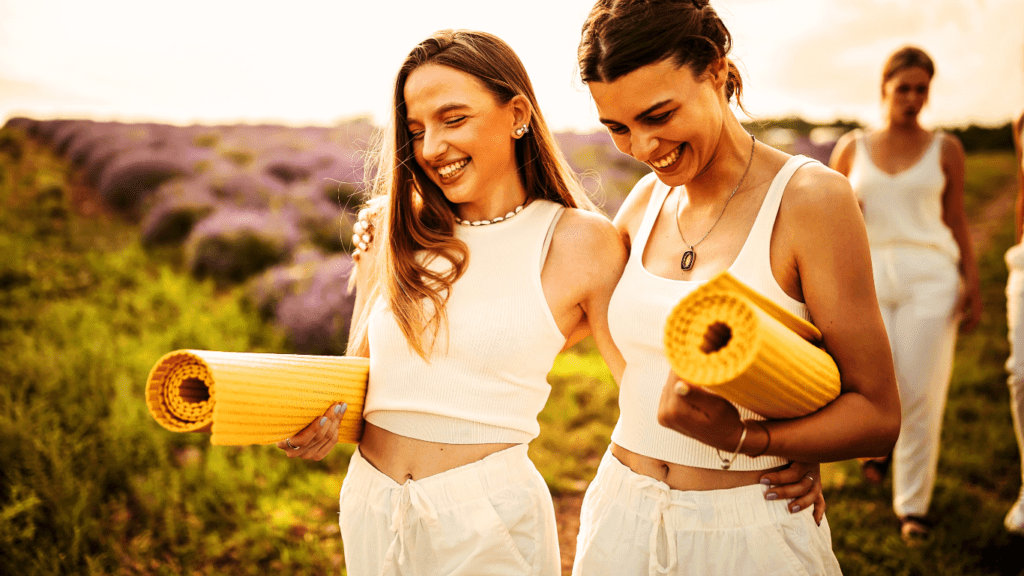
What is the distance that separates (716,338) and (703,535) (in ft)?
2.09

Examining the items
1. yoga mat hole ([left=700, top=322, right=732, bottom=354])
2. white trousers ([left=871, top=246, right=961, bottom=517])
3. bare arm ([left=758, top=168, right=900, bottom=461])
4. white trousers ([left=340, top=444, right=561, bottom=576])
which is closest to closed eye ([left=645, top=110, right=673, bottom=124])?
bare arm ([left=758, top=168, right=900, bottom=461])

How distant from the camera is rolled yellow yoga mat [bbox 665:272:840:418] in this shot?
924 mm

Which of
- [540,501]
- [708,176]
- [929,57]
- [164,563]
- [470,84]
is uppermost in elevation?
[929,57]

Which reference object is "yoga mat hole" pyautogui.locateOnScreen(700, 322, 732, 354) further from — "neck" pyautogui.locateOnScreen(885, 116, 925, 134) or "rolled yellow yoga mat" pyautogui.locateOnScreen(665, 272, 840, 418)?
"neck" pyautogui.locateOnScreen(885, 116, 925, 134)

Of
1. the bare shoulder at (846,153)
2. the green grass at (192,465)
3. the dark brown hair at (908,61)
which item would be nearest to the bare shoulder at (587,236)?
the green grass at (192,465)

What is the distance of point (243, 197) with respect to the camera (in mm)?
8633

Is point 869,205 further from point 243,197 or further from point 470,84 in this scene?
point 243,197

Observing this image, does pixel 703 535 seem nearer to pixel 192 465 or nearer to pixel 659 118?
pixel 659 118

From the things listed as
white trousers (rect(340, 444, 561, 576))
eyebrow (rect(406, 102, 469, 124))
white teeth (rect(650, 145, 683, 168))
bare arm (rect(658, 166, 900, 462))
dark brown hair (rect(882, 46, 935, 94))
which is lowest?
white trousers (rect(340, 444, 561, 576))

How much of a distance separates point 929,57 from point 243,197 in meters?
8.04

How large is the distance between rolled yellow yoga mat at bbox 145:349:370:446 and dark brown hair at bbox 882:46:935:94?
3314 millimetres

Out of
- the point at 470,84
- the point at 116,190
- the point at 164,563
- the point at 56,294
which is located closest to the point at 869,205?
the point at 470,84

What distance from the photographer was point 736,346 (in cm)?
93

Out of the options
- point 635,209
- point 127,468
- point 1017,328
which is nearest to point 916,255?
point 1017,328
